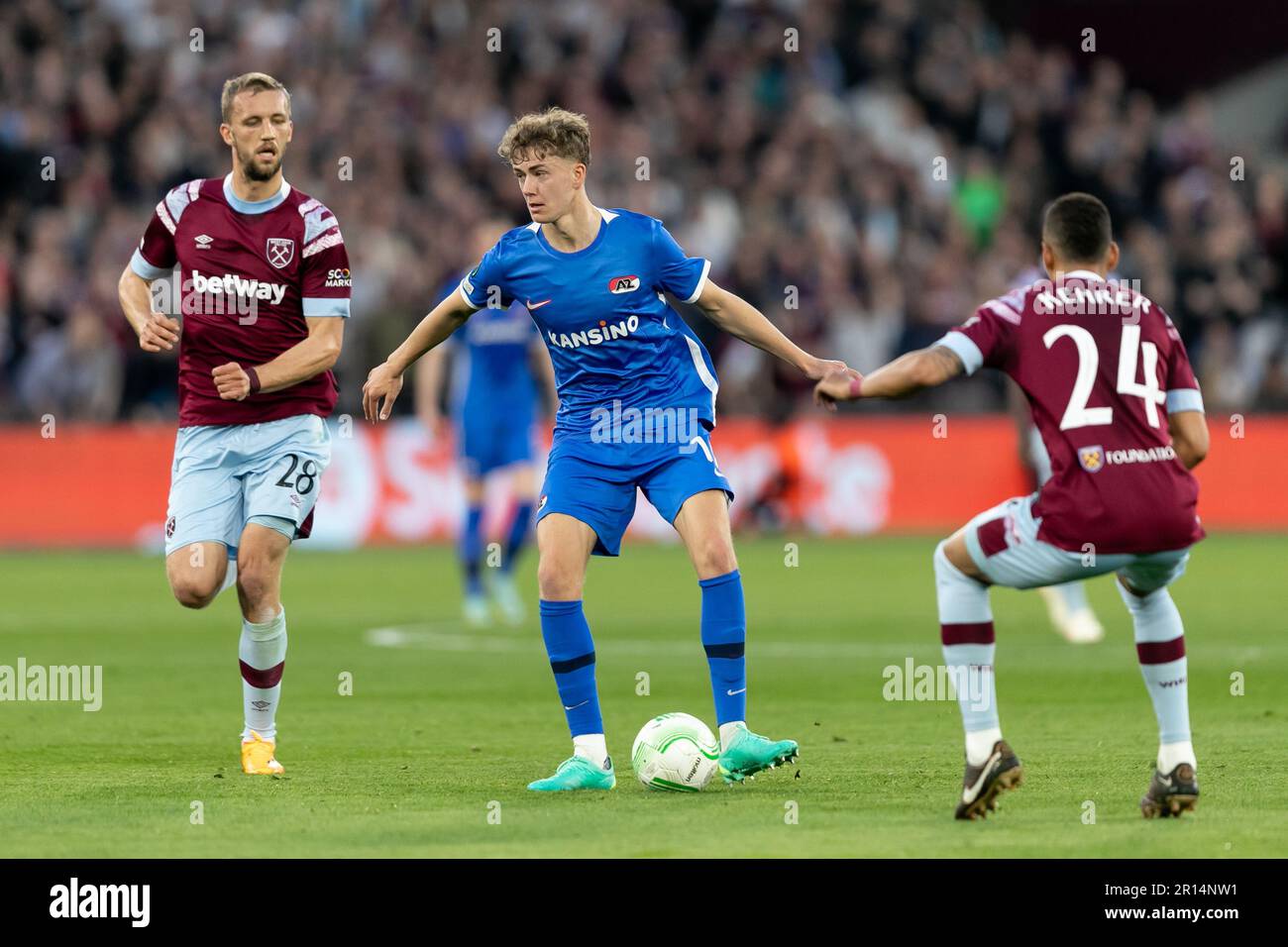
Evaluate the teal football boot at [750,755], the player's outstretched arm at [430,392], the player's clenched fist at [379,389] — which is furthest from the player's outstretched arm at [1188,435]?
the player's outstretched arm at [430,392]

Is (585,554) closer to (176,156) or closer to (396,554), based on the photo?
(396,554)

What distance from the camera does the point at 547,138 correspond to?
809 centimetres

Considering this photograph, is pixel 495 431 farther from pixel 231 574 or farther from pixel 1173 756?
pixel 1173 756

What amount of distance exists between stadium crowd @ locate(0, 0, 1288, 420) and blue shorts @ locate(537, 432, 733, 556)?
15.3 metres

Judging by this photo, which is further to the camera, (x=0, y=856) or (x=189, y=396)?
(x=189, y=396)

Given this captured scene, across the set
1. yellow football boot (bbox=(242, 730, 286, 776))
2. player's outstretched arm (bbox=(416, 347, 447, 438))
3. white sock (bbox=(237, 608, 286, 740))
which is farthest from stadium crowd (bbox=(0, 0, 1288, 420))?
yellow football boot (bbox=(242, 730, 286, 776))

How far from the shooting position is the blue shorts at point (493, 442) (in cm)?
1573

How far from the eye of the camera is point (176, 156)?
24656 millimetres

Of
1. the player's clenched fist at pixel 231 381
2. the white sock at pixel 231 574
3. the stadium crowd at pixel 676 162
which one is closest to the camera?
the player's clenched fist at pixel 231 381

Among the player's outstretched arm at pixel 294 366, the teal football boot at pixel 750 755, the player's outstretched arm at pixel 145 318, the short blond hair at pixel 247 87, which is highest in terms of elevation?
the short blond hair at pixel 247 87

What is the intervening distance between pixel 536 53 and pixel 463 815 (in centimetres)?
2107

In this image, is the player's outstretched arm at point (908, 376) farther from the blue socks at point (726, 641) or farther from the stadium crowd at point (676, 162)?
the stadium crowd at point (676, 162)

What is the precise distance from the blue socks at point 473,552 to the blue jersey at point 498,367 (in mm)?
778

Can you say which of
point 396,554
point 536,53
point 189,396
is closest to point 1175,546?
point 189,396
